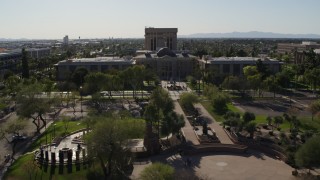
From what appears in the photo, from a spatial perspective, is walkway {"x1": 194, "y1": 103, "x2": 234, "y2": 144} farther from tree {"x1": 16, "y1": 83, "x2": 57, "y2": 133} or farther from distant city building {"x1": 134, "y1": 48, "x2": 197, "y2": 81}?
distant city building {"x1": 134, "y1": 48, "x2": 197, "y2": 81}

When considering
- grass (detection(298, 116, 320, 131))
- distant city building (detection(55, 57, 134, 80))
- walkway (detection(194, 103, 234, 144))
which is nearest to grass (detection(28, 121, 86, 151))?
walkway (detection(194, 103, 234, 144))

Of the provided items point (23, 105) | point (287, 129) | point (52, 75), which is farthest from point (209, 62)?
point (23, 105)

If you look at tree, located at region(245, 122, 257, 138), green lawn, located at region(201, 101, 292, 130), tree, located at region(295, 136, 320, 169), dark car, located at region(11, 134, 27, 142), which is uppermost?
tree, located at region(295, 136, 320, 169)

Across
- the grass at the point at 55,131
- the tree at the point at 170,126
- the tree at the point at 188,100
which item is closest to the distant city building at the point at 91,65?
the tree at the point at 188,100

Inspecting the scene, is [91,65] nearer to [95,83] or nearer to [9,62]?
[9,62]

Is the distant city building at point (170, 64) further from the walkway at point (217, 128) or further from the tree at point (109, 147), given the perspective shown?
the tree at point (109, 147)

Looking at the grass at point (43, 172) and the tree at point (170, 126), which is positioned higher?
the tree at point (170, 126)

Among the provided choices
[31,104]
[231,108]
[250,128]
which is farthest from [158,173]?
[231,108]

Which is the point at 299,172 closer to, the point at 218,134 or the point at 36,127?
the point at 218,134
